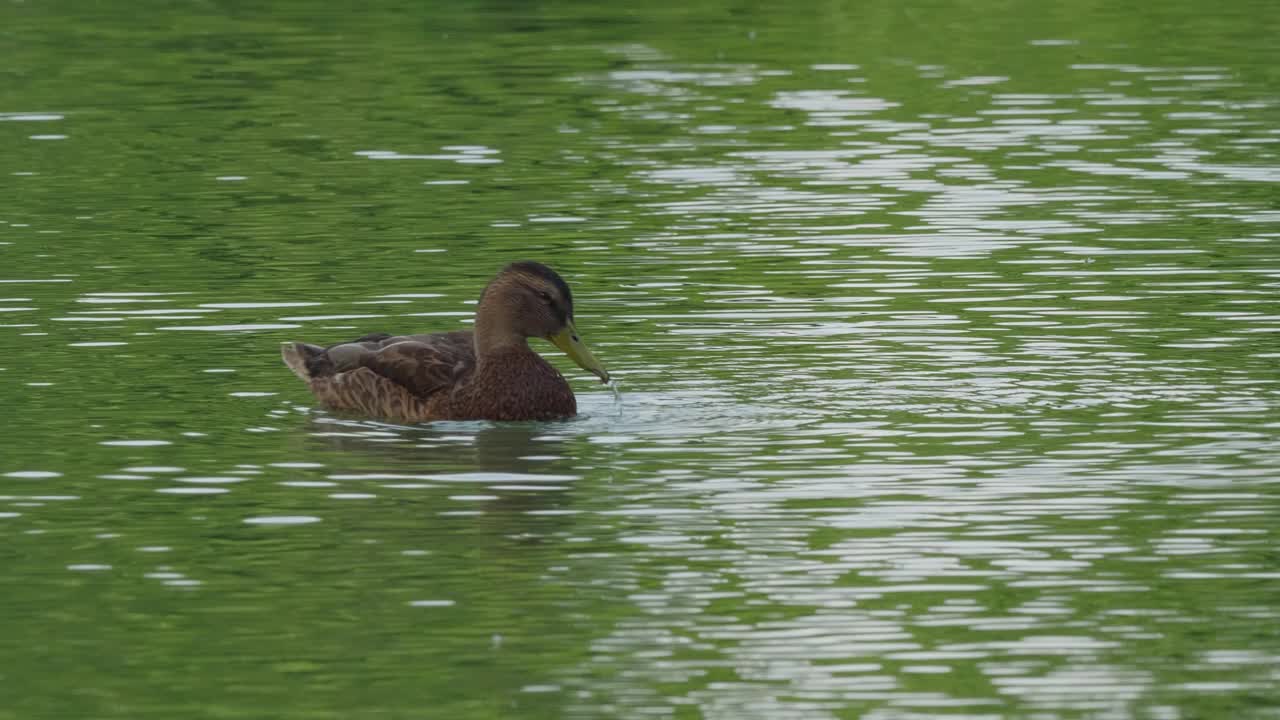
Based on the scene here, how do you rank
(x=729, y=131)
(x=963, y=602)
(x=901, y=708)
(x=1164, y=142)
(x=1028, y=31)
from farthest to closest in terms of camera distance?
(x=1028, y=31), (x=729, y=131), (x=1164, y=142), (x=963, y=602), (x=901, y=708)

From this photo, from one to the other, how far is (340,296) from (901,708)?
10328 mm

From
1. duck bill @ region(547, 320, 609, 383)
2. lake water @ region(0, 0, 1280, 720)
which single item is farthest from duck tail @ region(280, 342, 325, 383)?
duck bill @ region(547, 320, 609, 383)

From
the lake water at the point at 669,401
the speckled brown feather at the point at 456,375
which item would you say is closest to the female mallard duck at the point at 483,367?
the speckled brown feather at the point at 456,375

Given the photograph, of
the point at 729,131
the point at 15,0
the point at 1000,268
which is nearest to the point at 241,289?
the point at 1000,268

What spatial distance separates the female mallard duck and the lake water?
0.70 ft

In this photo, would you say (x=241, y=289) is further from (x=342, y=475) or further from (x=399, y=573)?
(x=399, y=573)

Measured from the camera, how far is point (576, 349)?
1661 centimetres

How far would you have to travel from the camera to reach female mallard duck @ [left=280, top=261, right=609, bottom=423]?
16438mm

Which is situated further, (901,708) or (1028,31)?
(1028,31)

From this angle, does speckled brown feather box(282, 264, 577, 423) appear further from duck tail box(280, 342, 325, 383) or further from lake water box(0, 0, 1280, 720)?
lake water box(0, 0, 1280, 720)

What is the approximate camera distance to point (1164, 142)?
2698cm

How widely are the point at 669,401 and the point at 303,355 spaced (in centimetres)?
223

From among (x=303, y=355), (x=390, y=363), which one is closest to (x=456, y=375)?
(x=390, y=363)

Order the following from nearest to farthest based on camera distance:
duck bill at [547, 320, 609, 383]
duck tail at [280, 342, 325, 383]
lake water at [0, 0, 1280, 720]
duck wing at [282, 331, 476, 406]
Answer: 1. lake water at [0, 0, 1280, 720]
2. duck bill at [547, 320, 609, 383]
3. duck wing at [282, 331, 476, 406]
4. duck tail at [280, 342, 325, 383]
